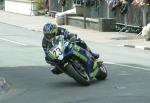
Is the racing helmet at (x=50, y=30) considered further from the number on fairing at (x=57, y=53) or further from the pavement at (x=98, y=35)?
the pavement at (x=98, y=35)

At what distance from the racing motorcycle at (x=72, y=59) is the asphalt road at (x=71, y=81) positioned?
0.25m

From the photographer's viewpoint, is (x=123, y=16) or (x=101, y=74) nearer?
(x=101, y=74)

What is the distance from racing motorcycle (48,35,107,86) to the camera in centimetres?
1273

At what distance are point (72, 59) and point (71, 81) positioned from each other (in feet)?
3.36

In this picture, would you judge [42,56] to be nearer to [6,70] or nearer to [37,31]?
[6,70]

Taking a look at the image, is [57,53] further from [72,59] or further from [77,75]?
[77,75]

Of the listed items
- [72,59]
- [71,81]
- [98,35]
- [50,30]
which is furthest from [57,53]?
[98,35]

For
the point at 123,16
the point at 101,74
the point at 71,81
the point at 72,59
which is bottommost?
the point at 71,81

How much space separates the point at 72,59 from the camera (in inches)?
508

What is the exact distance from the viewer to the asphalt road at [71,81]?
11.3 m

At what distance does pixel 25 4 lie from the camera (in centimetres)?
4597

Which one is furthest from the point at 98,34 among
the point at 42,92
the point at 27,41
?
the point at 42,92

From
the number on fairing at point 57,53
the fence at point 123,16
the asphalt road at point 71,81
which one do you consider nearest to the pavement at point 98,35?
the fence at point 123,16

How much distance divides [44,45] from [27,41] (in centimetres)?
1287
